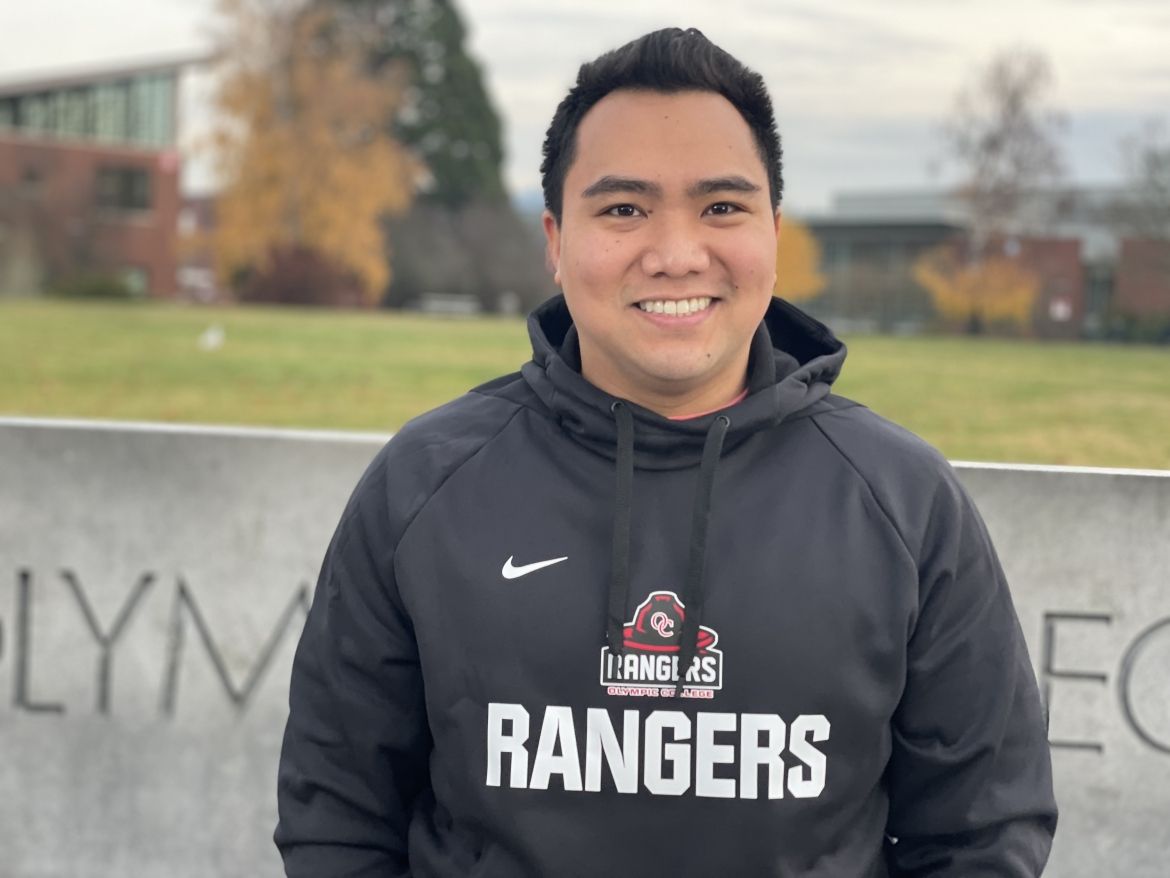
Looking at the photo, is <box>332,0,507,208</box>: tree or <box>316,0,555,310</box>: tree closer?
<box>316,0,555,310</box>: tree

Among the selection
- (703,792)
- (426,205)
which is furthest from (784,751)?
(426,205)

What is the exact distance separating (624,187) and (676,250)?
124 mm

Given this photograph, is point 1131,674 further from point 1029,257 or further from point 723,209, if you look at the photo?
point 1029,257

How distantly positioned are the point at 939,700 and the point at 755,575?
34 centimetres

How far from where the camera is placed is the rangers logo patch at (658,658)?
2.16 metres

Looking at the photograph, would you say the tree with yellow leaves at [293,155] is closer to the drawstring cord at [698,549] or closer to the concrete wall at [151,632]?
the concrete wall at [151,632]

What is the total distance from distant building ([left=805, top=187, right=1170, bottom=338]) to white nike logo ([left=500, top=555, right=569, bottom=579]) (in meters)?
30.5

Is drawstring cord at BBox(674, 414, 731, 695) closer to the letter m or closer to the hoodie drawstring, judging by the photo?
the hoodie drawstring

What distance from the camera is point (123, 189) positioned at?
189ft

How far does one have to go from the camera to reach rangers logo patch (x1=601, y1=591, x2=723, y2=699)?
2160 mm

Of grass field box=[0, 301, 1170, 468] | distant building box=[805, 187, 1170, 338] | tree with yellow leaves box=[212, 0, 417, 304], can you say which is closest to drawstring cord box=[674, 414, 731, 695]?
grass field box=[0, 301, 1170, 468]

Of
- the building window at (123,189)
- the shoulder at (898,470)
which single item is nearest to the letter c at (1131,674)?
the shoulder at (898,470)

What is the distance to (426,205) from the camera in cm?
6944

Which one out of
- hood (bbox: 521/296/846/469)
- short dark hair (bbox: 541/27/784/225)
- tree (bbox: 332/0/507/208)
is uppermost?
tree (bbox: 332/0/507/208)
